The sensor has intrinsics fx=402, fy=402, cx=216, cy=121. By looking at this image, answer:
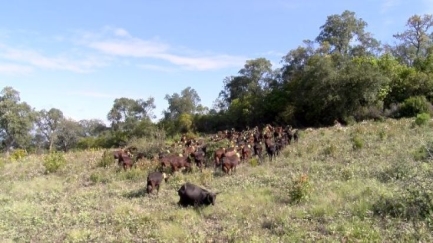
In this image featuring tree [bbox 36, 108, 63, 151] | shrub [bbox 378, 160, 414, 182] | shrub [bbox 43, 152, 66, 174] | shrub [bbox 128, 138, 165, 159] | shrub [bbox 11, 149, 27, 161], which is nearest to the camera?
shrub [bbox 378, 160, 414, 182]

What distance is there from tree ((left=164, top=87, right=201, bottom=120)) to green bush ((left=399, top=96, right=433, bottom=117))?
103 ft

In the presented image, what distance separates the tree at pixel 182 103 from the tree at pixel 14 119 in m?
18.5

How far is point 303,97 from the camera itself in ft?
107

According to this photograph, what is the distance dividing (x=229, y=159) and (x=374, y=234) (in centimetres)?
755

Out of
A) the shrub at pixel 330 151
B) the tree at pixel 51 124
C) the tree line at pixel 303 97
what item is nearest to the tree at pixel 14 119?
the tree line at pixel 303 97

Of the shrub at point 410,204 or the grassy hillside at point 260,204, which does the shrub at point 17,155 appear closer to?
the grassy hillside at point 260,204

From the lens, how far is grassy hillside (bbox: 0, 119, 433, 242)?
7.75 metres

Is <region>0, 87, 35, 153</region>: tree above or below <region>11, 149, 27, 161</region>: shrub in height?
above

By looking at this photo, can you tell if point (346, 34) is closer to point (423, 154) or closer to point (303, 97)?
point (303, 97)

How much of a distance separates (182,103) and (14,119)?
2196 cm

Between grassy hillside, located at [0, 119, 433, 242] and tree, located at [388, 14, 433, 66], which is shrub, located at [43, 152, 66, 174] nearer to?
grassy hillside, located at [0, 119, 433, 242]

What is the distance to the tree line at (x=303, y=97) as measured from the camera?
29312 millimetres

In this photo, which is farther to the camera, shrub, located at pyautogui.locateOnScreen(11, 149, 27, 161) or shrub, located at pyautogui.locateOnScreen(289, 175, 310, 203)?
shrub, located at pyautogui.locateOnScreen(11, 149, 27, 161)

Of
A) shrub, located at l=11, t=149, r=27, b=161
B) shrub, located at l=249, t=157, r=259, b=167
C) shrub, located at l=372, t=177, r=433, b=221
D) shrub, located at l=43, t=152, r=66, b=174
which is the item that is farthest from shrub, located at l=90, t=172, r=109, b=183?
shrub, located at l=11, t=149, r=27, b=161
